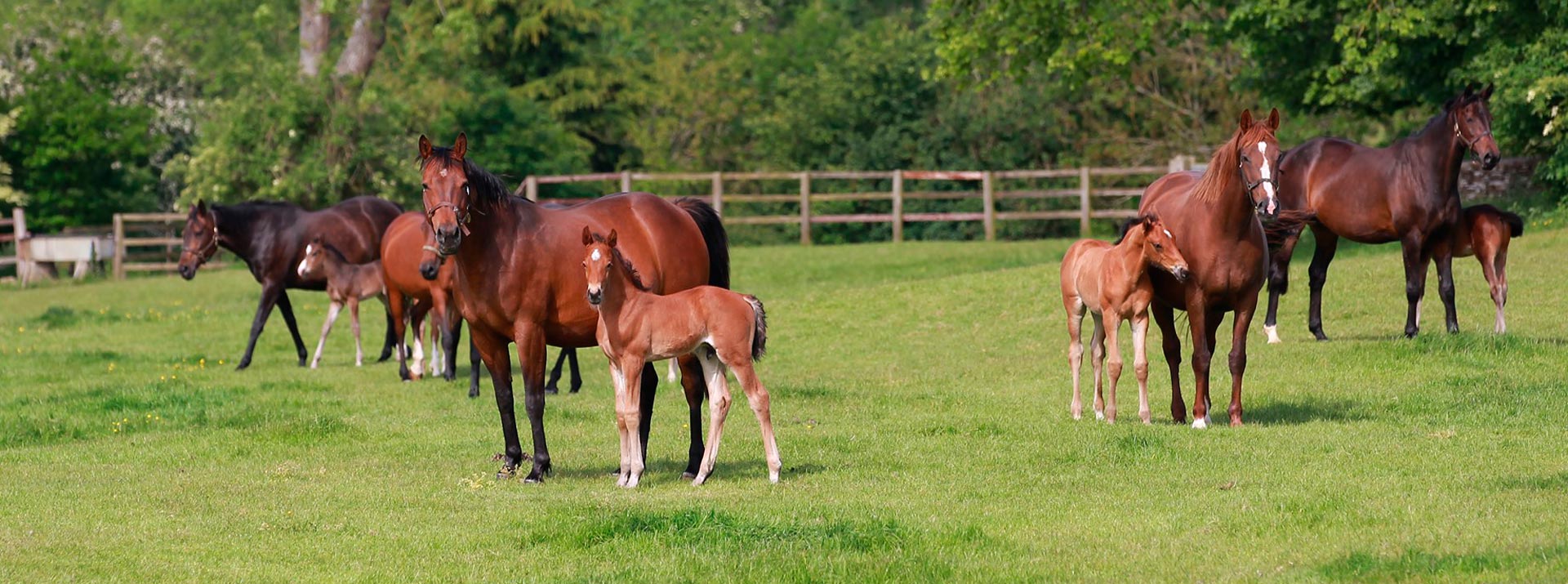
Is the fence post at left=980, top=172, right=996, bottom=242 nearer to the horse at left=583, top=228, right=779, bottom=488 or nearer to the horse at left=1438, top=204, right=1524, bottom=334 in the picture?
the horse at left=1438, top=204, right=1524, bottom=334

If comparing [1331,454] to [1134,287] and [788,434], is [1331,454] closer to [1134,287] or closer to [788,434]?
[1134,287]

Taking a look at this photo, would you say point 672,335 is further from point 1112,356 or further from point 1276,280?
point 1276,280

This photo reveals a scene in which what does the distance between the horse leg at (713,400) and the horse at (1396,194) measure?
7.03 meters

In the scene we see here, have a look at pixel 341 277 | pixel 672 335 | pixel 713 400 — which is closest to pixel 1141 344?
pixel 713 400

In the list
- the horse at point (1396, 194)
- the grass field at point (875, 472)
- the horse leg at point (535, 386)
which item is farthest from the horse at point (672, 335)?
the horse at point (1396, 194)

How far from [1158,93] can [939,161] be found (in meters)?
5.42

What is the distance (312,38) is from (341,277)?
2044 centimetres

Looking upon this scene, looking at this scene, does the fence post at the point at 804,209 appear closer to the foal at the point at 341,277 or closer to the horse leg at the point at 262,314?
the horse leg at the point at 262,314

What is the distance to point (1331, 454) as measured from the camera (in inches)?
400

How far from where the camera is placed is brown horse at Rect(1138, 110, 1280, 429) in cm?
1130

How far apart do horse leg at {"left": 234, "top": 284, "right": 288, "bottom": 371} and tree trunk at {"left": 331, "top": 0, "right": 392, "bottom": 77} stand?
1929 centimetres

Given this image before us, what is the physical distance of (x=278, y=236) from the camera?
20.4 metres

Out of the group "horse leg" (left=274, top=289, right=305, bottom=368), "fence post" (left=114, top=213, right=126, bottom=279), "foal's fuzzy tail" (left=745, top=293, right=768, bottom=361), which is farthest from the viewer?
"fence post" (left=114, top=213, right=126, bottom=279)

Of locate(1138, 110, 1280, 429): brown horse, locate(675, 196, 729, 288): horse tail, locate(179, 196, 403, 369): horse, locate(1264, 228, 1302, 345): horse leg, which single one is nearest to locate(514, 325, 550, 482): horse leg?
locate(675, 196, 729, 288): horse tail
